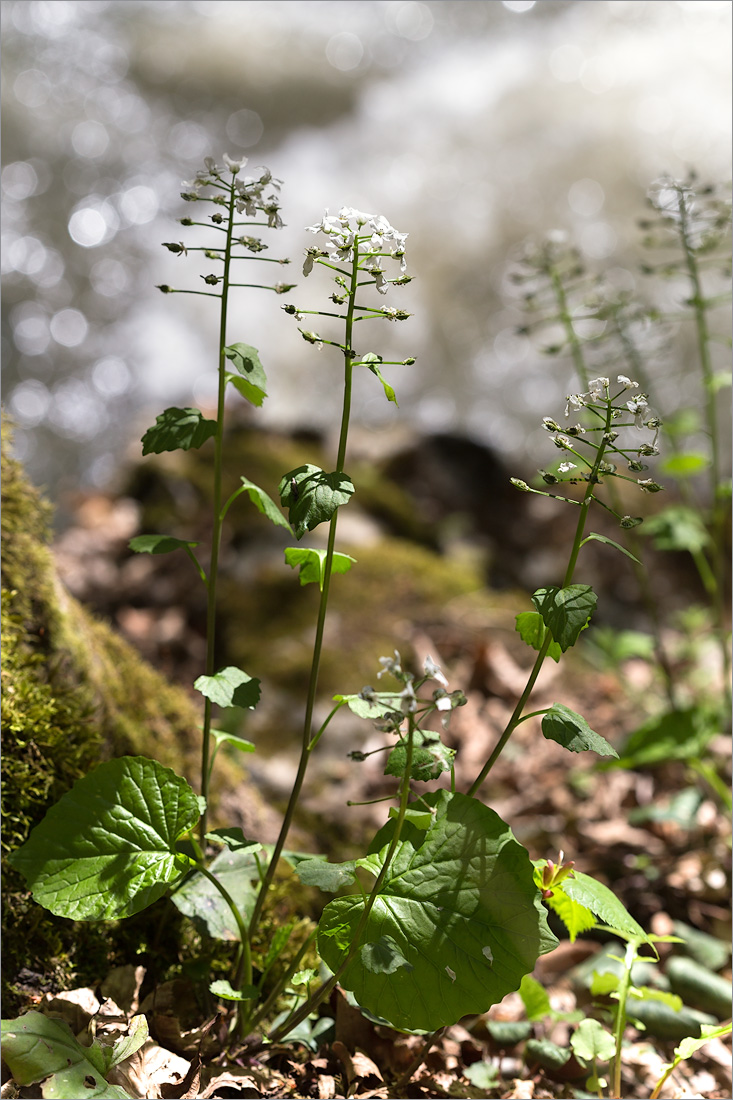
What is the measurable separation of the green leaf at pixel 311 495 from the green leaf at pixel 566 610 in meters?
0.34

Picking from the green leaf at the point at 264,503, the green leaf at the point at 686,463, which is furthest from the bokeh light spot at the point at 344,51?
the green leaf at the point at 264,503

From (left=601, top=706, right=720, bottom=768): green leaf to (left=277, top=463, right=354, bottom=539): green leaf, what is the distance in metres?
1.52

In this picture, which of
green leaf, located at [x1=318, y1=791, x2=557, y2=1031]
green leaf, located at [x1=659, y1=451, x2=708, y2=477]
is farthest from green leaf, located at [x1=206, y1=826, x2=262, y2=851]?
green leaf, located at [x1=659, y1=451, x2=708, y2=477]

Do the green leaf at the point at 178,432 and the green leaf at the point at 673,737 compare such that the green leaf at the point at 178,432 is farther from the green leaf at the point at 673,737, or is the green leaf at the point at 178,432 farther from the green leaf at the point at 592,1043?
the green leaf at the point at 673,737

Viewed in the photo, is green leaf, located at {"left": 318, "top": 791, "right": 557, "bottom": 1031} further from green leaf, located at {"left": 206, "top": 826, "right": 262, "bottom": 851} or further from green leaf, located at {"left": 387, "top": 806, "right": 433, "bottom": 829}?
green leaf, located at {"left": 206, "top": 826, "right": 262, "bottom": 851}

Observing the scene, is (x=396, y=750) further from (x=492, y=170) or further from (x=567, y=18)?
(x=567, y=18)

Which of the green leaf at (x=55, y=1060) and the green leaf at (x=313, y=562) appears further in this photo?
the green leaf at (x=313, y=562)

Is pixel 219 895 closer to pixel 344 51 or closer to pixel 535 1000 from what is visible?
pixel 535 1000

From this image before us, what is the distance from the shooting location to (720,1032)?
1.41 meters


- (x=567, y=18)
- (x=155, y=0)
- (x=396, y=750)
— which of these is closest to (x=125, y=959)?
(x=396, y=750)

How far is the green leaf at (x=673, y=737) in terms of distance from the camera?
7.56 feet

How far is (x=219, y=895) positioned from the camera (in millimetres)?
1524

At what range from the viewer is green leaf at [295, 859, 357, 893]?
1245mm

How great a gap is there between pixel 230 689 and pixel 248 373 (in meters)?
0.56
